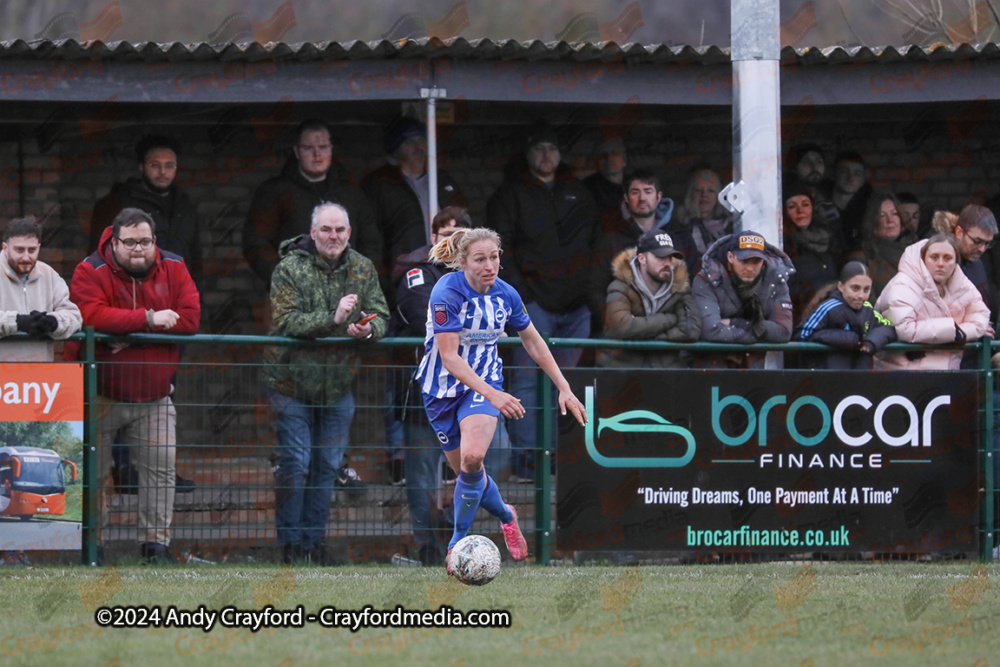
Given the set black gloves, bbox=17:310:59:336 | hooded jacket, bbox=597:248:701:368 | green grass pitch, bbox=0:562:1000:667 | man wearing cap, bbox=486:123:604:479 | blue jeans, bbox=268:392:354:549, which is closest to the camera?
green grass pitch, bbox=0:562:1000:667

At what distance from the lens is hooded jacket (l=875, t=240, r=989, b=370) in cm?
1006

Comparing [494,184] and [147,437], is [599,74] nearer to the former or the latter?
[494,184]

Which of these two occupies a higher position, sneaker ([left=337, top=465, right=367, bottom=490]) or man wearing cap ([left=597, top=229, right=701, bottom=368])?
man wearing cap ([left=597, top=229, right=701, bottom=368])

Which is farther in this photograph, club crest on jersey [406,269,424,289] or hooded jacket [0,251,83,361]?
club crest on jersey [406,269,424,289]

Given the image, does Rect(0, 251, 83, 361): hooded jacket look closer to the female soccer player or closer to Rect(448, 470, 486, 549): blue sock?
the female soccer player

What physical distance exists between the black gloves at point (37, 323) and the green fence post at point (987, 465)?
6150mm

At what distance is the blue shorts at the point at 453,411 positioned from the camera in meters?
8.14

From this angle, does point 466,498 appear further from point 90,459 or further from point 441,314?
point 90,459

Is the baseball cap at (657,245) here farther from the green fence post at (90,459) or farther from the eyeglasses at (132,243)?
the green fence post at (90,459)

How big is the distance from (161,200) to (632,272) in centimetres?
362

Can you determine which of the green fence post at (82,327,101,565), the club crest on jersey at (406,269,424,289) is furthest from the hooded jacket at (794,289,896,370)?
the green fence post at (82,327,101,565)

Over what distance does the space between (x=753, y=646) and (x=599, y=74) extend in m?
6.26

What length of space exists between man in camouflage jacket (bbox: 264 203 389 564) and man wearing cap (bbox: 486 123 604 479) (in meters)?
1.87

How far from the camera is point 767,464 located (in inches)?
380
